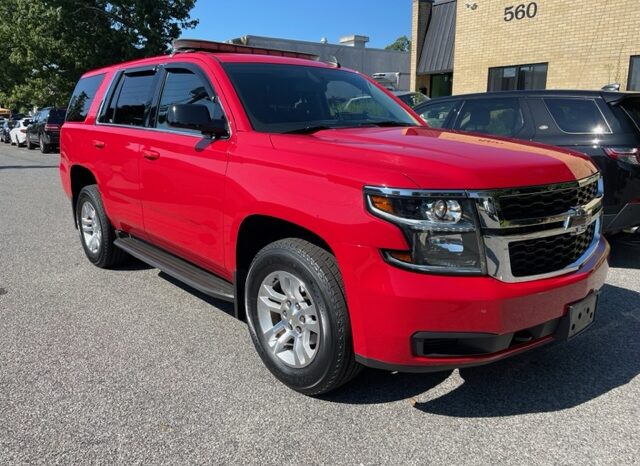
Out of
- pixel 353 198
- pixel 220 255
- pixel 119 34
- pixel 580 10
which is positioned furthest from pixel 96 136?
pixel 119 34

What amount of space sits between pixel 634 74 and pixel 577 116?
29.5 ft

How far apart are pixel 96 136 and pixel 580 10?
12971 millimetres

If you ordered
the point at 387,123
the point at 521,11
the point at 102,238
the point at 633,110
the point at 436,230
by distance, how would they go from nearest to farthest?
1. the point at 436,230
2. the point at 387,123
3. the point at 102,238
4. the point at 633,110
5. the point at 521,11

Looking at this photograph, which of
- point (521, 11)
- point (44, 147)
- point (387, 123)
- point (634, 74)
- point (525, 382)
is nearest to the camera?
point (525, 382)

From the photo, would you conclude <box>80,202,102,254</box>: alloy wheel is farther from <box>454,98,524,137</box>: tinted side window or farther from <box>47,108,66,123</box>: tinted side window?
<box>47,108,66,123</box>: tinted side window

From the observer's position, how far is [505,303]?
2.52 meters

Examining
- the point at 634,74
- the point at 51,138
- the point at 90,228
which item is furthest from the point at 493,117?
the point at 51,138

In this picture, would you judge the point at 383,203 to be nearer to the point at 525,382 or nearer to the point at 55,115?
the point at 525,382

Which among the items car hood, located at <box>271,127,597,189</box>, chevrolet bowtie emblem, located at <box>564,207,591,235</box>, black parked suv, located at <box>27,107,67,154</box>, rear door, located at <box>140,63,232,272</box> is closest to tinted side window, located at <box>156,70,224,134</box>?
rear door, located at <box>140,63,232,272</box>

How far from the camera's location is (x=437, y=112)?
7.39 meters

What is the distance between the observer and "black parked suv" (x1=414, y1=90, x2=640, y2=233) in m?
5.25

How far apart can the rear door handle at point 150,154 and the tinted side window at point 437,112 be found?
13.4 ft

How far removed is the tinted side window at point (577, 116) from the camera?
5539 millimetres

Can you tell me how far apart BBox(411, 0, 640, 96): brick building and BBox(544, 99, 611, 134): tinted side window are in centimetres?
868
